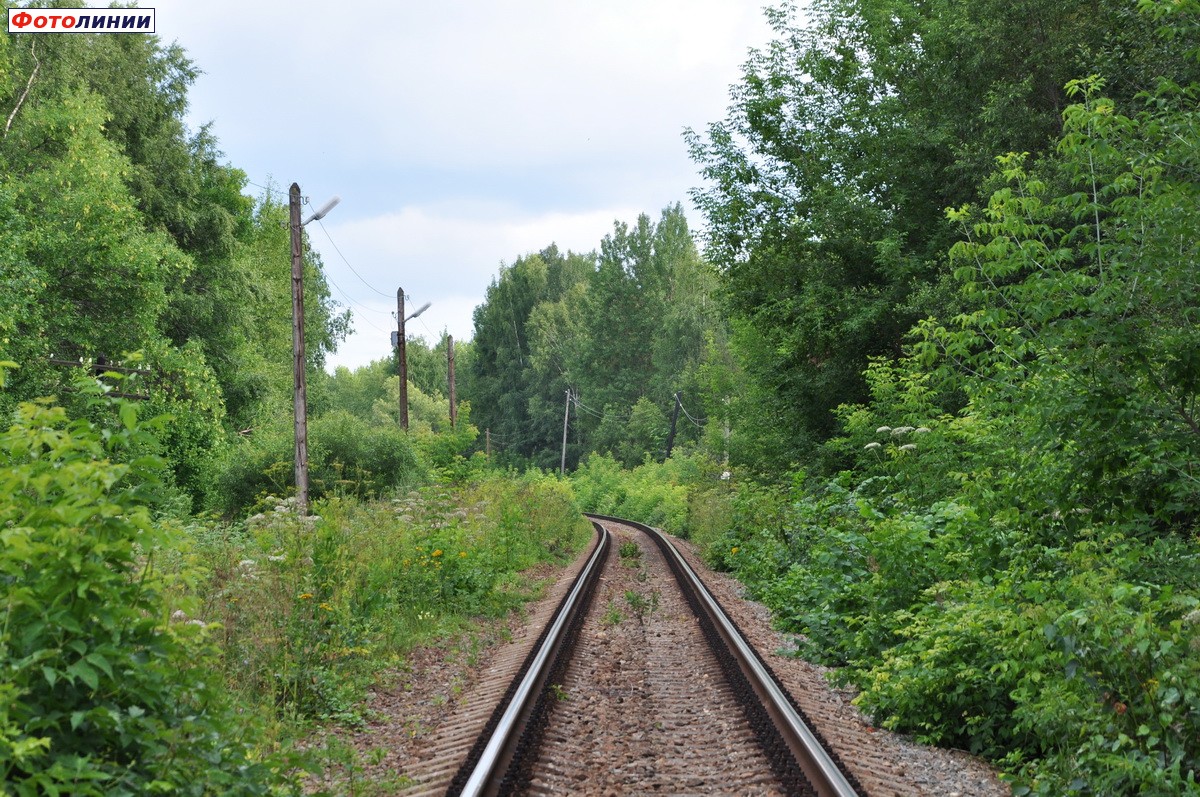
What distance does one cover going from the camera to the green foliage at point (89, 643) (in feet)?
11.5

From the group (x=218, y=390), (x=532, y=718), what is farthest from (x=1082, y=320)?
(x=218, y=390)

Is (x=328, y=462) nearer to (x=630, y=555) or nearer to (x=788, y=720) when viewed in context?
(x=630, y=555)

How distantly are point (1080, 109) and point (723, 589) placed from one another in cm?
1029

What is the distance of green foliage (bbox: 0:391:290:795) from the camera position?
11.5 feet

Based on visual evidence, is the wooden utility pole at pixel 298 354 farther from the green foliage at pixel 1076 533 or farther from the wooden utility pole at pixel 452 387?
the wooden utility pole at pixel 452 387

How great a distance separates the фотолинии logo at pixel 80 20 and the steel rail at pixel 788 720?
24.1 m

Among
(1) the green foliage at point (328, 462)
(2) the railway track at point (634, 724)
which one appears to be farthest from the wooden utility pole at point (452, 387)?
(2) the railway track at point (634, 724)

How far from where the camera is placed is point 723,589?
51.5 ft

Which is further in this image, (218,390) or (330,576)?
(218,390)

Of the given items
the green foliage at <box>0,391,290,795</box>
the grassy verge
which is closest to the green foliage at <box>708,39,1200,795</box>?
the grassy verge

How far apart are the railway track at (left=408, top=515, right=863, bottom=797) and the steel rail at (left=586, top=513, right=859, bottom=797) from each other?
0.04ft

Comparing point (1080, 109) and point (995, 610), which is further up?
point (1080, 109)

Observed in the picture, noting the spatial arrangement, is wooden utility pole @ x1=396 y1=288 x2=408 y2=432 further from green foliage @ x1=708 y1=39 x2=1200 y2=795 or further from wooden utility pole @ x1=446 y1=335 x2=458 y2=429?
green foliage @ x1=708 y1=39 x2=1200 y2=795

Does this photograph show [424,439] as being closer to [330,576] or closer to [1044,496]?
[330,576]
